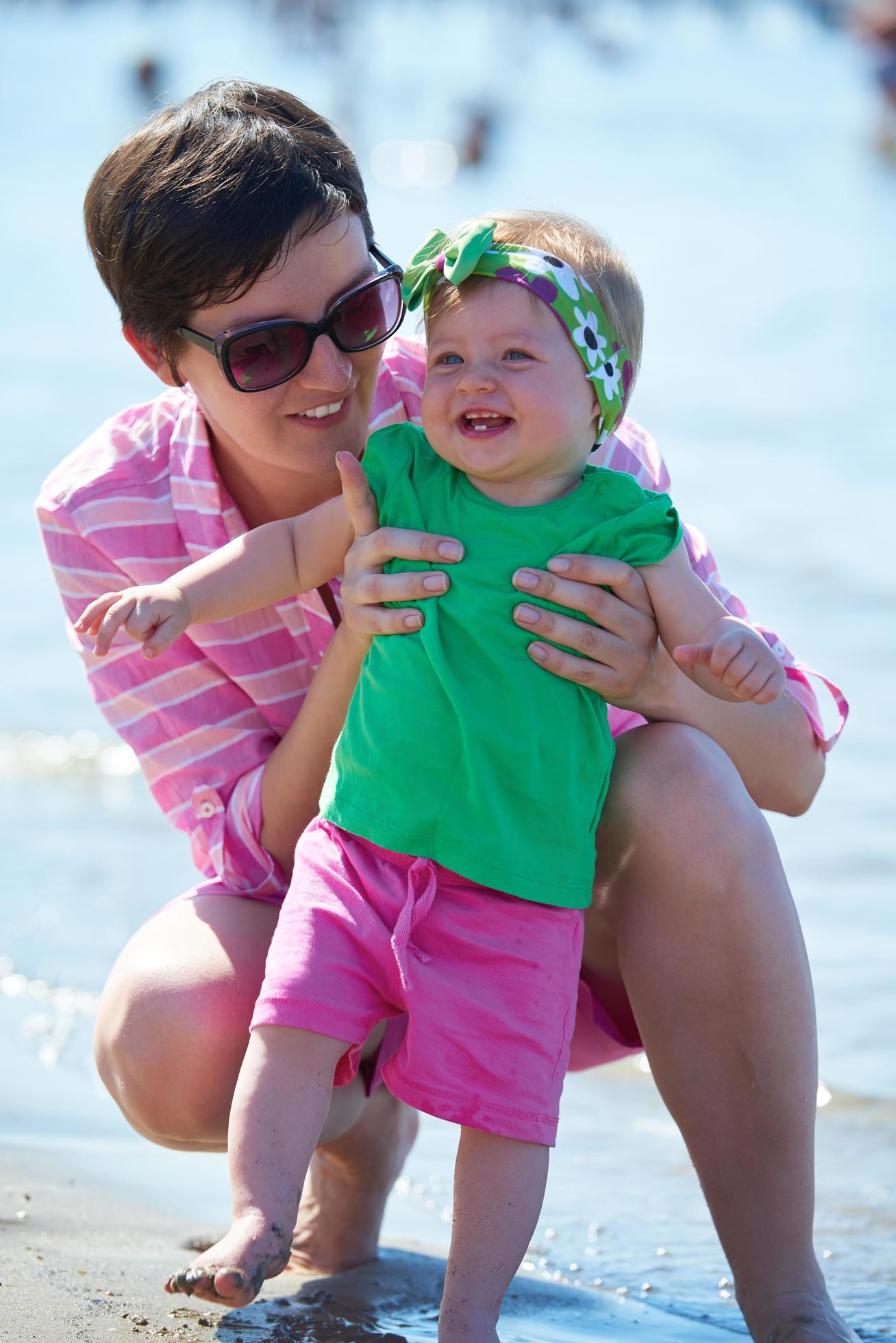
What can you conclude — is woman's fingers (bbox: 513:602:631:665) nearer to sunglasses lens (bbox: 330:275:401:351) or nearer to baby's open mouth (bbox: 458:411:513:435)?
baby's open mouth (bbox: 458:411:513:435)

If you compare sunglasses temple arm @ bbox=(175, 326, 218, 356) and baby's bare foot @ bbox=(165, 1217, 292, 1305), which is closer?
baby's bare foot @ bbox=(165, 1217, 292, 1305)

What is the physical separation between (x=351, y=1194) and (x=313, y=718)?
77 centimetres

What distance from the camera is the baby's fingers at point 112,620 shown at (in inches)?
79.8

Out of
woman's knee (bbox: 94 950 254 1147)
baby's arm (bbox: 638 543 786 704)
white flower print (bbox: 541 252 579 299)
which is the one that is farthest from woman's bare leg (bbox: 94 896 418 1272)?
white flower print (bbox: 541 252 579 299)

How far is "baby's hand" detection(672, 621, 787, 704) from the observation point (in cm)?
194

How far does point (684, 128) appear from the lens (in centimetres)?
1989

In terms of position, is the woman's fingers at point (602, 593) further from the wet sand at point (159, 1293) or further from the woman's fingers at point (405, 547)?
the wet sand at point (159, 1293)

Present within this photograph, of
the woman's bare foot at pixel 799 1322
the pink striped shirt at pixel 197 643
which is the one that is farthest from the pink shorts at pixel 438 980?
the pink striped shirt at pixel 197 643

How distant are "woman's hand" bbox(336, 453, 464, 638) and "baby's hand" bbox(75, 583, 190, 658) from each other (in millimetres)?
224

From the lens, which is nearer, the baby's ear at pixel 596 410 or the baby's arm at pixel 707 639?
the baby's arm at pixel 707 639

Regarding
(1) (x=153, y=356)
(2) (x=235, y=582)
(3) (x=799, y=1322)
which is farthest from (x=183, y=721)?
(3) (x=799, y=1322)

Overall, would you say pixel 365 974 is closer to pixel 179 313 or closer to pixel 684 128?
pixel 179 313

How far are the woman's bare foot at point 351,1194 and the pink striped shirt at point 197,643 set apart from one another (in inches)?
15.6

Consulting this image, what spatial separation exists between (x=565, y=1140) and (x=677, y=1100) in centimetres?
112
